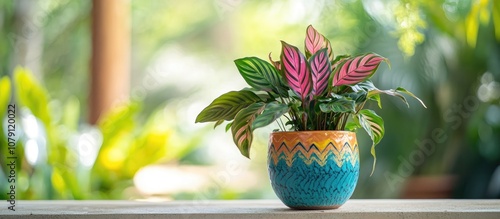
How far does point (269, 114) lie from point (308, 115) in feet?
0.44

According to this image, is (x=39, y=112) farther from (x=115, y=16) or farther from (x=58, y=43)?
(x=58, y=43)

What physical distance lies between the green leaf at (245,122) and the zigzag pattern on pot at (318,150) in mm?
75

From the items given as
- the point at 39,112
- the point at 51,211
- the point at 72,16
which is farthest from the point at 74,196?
the point at 72,16

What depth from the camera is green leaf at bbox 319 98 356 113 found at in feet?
4.75

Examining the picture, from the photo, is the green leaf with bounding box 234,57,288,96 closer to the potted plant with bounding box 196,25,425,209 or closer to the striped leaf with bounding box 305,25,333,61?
the potted plant with bounding box 196,25,425,209

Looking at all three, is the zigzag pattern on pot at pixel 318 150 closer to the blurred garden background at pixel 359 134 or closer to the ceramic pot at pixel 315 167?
the ceramic pot at pixel 315 167

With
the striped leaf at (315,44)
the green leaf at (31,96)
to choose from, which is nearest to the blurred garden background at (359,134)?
the green leaf at (31,96)

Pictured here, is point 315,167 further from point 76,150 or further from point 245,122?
point 76,150

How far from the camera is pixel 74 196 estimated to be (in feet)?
13.1

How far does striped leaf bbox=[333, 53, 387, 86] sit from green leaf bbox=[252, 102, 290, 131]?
135 millimetres

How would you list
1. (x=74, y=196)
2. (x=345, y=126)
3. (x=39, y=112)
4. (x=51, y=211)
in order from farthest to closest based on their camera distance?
(x=39, y=112) → (x=74, y=196) → (x=345, y=126) → (x=51, y=211)

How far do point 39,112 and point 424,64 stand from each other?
2790 mm

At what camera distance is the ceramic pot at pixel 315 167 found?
4.94 ft

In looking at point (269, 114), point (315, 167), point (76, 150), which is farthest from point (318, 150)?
point (76, 150)
